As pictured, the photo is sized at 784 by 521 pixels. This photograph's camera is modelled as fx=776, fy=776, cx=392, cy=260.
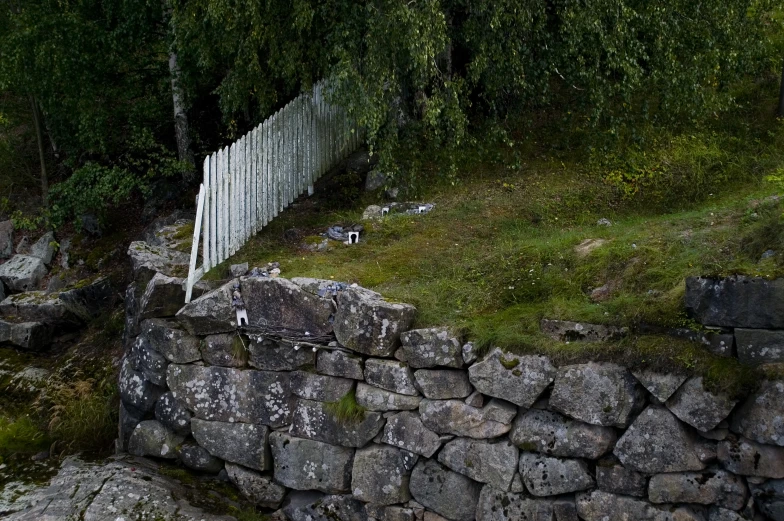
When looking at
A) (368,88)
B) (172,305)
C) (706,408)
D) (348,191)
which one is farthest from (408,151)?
(706,408)

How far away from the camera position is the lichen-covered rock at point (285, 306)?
7.09m

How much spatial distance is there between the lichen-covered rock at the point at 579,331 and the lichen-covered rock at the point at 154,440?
Result: 3936 millimetres

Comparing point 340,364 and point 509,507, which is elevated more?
point 340,364

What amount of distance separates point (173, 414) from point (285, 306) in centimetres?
174

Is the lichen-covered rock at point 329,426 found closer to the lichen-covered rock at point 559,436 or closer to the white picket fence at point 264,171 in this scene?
the lichen-covered rock at point 559,436

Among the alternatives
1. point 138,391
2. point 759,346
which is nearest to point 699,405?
point 759,346

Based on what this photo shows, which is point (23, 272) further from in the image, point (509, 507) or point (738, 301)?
point (738, 301)

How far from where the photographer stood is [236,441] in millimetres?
7480

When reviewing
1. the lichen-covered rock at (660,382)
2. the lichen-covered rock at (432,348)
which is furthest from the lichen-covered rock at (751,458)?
the lichen-covered rock at (432,348)

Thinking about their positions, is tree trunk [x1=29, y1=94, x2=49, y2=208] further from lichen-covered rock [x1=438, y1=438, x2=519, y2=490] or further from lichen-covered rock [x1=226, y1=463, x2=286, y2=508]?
lichen-covered rock [x1=438, y1=438, x2=519, y2=490]

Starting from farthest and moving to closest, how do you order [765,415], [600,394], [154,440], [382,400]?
[154,440] → [382,400] → [600,394] → [765,415]

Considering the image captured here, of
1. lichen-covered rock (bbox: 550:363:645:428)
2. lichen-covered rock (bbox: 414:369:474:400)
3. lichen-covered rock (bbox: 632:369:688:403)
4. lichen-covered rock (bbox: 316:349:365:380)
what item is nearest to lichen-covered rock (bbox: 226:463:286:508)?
lichen-covered rock (bbox: 316:349:365:380)

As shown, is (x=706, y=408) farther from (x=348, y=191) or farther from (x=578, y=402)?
(x=348, y=191)

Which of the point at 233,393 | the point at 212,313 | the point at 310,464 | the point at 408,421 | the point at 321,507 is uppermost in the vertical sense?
the point at 212,313
